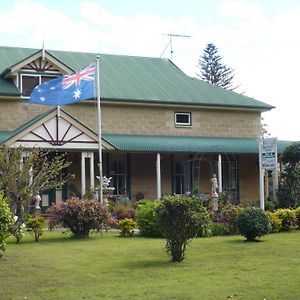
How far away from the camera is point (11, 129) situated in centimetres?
2888

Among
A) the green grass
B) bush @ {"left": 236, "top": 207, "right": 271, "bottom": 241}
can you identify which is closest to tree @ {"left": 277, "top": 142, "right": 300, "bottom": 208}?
the green grass

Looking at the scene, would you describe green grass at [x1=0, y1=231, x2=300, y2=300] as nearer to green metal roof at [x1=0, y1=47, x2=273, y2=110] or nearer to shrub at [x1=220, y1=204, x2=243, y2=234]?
shrub at [x1=220, y1=204, x2=243, y2=234]

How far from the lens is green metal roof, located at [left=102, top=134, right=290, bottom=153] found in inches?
1152

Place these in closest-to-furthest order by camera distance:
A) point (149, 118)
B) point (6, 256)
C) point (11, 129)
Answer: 1. point (6, 256)
2. point (11, 129)
3. point (149, 118)

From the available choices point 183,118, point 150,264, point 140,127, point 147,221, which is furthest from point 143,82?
point 150,264

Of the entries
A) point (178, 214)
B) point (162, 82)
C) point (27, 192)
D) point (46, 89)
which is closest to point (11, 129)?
point (46, 89)

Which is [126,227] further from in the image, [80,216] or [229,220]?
[229,220]

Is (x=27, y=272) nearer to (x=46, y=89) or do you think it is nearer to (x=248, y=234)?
(x=248, y=234)

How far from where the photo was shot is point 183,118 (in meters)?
32.5

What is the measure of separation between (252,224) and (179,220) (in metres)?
4.52

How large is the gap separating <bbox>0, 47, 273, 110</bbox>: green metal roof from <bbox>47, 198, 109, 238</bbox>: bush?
11.7m

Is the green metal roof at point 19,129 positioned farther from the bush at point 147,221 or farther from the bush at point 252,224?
the bush at point 252,224

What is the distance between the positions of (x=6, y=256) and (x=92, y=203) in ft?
16.2

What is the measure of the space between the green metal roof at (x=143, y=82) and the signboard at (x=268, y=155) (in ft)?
Result: 35.3
